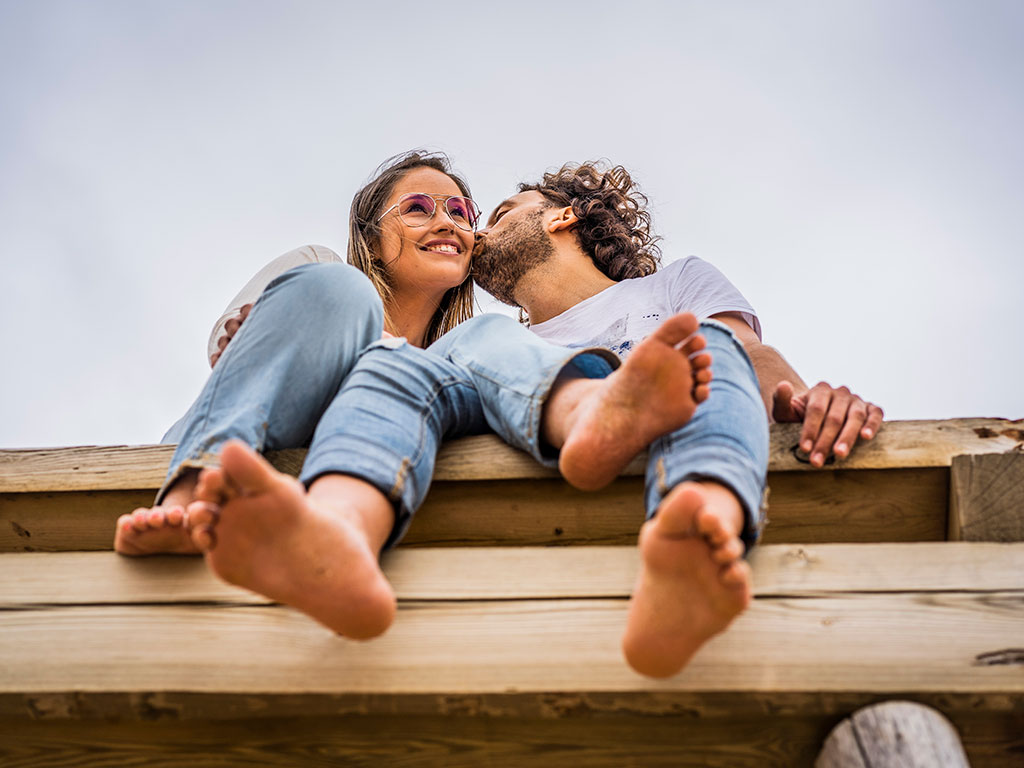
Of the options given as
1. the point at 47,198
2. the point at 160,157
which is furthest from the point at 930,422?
the point at 47,198

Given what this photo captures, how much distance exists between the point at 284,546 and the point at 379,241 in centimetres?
187

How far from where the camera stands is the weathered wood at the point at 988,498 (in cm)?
107

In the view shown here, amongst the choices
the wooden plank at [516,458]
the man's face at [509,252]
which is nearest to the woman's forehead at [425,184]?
the man's face at [509,252]

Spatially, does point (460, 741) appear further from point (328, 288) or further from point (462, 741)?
point (328, 288)

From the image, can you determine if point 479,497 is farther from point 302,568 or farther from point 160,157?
point 160,157

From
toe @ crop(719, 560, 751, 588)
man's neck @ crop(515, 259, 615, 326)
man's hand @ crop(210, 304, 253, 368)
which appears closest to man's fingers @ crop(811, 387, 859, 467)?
toe @ crop(719, 560, 751, 588)

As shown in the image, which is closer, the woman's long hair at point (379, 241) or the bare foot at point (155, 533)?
the bare foot at point (155, 533)

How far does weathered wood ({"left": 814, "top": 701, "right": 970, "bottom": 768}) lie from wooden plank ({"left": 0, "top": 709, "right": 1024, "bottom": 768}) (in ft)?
0.18

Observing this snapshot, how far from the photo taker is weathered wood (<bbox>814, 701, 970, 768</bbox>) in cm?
77

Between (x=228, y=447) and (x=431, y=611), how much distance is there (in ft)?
1.11

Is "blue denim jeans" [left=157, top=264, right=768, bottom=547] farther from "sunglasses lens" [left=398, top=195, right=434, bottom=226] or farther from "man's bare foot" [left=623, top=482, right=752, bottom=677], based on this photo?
"sunglasses lens" [left=398, top=195, right=434, bottom=226]

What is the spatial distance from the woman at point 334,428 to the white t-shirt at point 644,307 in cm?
60

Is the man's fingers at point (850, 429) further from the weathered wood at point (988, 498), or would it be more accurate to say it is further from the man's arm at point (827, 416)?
the weathered wood at point (988, 498)

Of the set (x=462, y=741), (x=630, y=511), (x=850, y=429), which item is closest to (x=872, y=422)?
(x=850, y=429)
